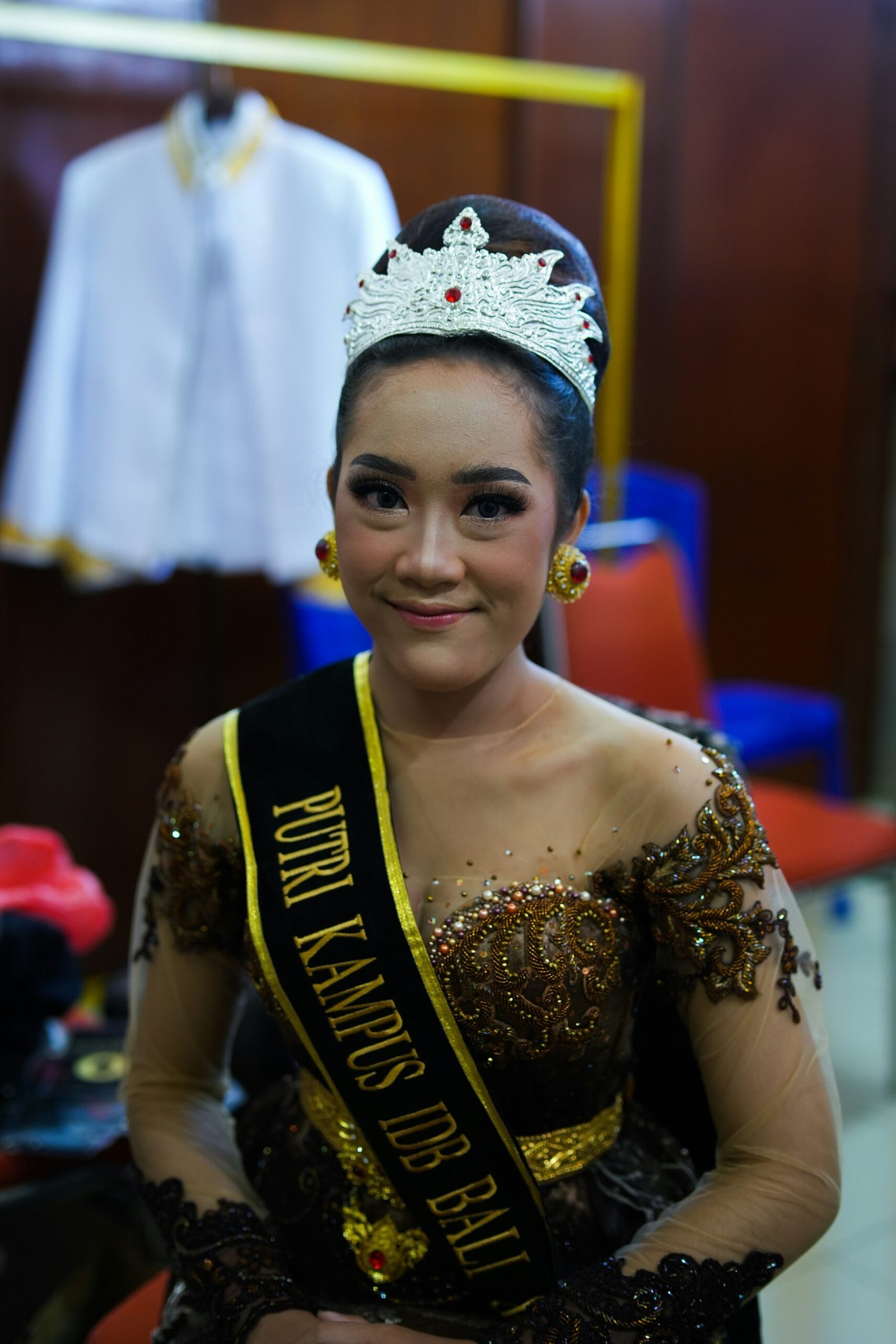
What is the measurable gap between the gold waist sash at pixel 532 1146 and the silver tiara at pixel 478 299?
24.1 inches

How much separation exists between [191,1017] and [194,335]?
168cm

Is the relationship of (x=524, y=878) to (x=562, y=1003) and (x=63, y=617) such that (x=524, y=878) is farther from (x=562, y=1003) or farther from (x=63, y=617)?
(x=63, y=617)

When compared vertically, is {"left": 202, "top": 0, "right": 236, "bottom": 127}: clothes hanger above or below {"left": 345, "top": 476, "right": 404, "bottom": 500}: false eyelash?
above

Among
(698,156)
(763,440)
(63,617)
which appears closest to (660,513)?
(763,440)

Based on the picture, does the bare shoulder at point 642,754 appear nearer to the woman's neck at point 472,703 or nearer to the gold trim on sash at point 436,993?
the woman's neck at point 472,703

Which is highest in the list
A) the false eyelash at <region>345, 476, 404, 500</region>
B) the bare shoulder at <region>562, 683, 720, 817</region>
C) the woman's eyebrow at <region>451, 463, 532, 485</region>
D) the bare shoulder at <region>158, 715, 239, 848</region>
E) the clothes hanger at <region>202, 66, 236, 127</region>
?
the clothes hanger at <region>202, 66, 236, 127</region>

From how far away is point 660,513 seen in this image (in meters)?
3.59

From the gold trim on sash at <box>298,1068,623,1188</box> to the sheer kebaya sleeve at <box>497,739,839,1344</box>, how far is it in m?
0.10

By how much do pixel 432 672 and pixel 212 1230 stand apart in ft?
1.60

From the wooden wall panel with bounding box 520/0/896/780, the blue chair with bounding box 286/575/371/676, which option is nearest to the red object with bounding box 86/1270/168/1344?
the blue chair with bounding box 286/575/371/676

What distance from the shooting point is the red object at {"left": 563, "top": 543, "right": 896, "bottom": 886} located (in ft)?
8.52

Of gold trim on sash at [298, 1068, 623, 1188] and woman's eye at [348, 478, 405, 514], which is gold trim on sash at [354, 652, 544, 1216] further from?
woman's eye at [348, 478, 405, 514]

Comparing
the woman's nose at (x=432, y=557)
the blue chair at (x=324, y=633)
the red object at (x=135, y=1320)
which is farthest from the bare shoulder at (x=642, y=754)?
the blue chair at (x=324, y=633)

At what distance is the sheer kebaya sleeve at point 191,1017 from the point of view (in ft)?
3.70
